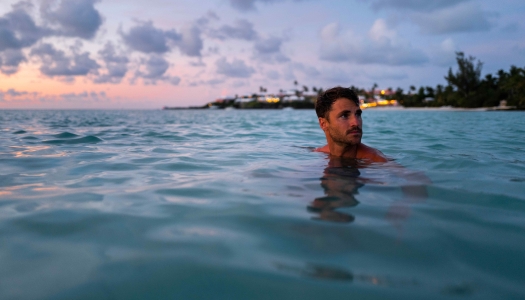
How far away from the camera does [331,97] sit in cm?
504

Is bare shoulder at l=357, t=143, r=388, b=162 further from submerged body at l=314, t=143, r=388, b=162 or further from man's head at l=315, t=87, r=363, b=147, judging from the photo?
man's head at l=315, t=87, r=363, b=147

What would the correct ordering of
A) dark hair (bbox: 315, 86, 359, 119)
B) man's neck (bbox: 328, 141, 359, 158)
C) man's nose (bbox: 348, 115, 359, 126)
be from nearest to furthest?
man's nose (bbox: 348, 115, 359, 126)
dark hair (bbox: 315, 86, 359, 119)
man's neck (bbox: 328, 141, 359, 158)

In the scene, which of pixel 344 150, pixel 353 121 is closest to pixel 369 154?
pixel 344 150

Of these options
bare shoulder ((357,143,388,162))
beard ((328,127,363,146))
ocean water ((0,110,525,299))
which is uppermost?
beard ((328,127,363,146))

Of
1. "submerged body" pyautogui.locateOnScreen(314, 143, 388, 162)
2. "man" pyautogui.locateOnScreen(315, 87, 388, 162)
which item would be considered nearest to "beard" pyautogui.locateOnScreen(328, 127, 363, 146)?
"man" pyautogui.locateOnScreen(315, 87, 388, 162)

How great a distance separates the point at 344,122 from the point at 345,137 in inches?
7.9

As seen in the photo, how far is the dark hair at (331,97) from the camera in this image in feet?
16.3

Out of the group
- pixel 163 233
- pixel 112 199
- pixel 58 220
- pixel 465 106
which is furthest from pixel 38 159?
pixel 465 106

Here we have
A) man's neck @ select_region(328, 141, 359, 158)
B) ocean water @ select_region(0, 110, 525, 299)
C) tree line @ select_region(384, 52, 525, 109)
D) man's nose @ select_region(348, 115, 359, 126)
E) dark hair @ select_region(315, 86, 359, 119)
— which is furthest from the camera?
tree line @ select_region(384, 52, 525, 109)

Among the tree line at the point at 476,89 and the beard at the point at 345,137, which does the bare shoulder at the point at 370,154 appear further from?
the tree line at the point at 476,89

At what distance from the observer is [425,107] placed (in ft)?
246

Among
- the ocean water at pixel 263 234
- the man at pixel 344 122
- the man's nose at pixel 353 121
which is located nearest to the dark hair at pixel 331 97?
the man at pixel 344 122

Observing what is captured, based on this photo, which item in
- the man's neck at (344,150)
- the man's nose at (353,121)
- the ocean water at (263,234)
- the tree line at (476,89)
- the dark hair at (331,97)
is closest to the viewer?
the ocean water at (263,234)

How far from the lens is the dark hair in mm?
4969
